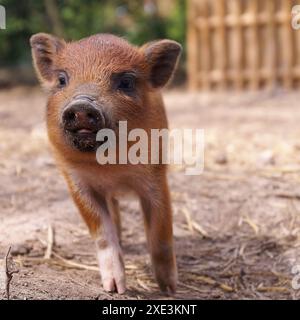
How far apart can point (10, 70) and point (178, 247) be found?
9.44 metres

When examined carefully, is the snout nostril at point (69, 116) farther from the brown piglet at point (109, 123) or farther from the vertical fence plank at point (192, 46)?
the vertical fence plank at point (192, 46)

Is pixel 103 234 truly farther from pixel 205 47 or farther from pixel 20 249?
pixel 205 47

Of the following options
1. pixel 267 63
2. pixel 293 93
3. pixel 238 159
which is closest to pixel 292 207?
pixel 238 159

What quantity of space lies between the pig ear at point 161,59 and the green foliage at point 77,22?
877cm

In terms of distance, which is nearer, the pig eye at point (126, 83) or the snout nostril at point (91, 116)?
the snout nostril at point (91, 116)

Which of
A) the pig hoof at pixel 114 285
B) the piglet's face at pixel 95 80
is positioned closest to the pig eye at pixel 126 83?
the piglet's face at pixel 95 80

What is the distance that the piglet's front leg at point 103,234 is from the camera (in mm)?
3473

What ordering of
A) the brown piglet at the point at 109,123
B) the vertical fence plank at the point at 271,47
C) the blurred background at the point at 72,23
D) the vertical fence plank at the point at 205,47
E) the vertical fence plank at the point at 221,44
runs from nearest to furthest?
the brown piglet at the point at 109,123, the vertical fence plank at the point at 271,47, the vertical fence plank at the point at 221,44, the vertical fence plank at the point at 205,47, the blurred background at the point at 72,23

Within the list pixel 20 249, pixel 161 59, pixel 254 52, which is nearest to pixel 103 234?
pixel 20 249

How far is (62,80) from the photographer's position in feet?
11.3

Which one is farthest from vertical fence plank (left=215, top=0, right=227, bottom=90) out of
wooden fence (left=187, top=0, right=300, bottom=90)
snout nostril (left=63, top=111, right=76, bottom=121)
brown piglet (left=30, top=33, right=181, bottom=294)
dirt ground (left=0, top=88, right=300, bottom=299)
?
snout nostril (left=63, top=111, right=76, bottom=121)

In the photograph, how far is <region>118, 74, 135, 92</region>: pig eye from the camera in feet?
11.0

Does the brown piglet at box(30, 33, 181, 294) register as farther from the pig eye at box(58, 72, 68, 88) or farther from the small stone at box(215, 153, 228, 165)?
the small stone at box(215, 153, 228, 165)

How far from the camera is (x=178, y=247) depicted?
4.36 metres
